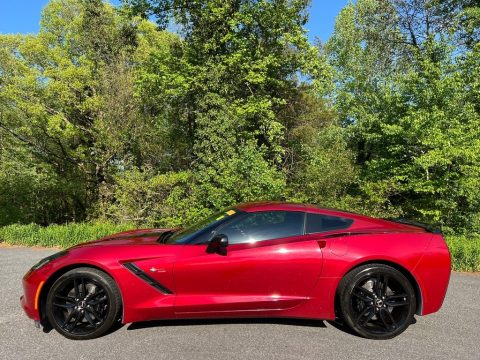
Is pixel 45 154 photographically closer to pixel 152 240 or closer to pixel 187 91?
pixel 187 91

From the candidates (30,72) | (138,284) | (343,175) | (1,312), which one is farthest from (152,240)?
(30,72)

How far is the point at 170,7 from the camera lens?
61.1 ft

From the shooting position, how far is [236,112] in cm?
1486

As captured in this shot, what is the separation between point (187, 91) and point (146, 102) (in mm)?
1960

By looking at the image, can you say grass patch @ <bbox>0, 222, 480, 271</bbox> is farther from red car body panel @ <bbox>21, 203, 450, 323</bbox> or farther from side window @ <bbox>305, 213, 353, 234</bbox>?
side window @ <bbox>305, 213, 353, 234</bbox>

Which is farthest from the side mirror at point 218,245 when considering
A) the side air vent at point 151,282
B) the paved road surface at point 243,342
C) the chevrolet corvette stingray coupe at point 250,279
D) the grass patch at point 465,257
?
Answer: the grass patch at point 465,257

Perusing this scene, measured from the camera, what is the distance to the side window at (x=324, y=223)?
13.6 feet

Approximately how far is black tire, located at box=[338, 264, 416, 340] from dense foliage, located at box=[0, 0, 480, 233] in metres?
6.21

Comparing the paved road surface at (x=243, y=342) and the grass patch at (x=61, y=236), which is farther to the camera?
the grass patch at (x=61, y=236)

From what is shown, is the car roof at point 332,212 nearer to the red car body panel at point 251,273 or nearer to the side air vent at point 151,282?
the red car body panel at point 251,273

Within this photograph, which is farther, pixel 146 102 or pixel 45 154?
pixel 45 154

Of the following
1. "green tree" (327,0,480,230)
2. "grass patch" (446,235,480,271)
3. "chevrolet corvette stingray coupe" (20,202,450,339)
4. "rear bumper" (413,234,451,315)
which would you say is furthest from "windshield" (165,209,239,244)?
"green tree" (327,0,480,230)

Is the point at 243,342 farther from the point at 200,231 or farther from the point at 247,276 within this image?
the point at 200,231

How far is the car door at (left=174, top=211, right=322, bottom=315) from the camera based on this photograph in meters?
3.85
